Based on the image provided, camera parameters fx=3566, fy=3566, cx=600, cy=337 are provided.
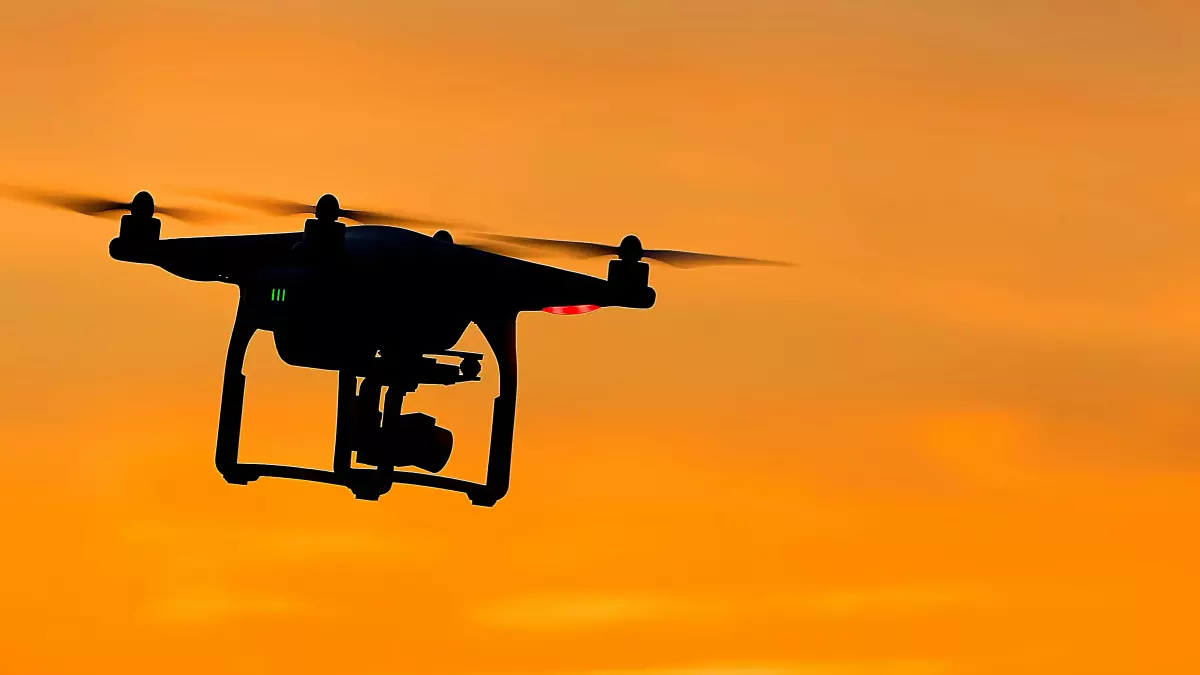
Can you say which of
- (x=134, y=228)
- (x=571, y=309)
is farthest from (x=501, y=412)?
(x=134, y=228)

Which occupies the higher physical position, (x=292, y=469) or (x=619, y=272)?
(x=619, y=272)

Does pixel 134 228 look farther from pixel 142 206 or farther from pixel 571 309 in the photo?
pixel 571 309

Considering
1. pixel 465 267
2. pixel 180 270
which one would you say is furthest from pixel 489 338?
pixel 180 270

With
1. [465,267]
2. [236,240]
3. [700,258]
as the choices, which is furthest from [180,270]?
[700,258]

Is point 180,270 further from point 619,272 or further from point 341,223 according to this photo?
point 619,272

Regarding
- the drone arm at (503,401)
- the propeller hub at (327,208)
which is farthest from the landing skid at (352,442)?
the propeller hub at (327,208)

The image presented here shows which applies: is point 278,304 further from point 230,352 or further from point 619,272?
point 619,272

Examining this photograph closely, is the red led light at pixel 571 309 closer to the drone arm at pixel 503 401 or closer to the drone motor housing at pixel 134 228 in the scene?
the drone arm at pixel 503 401
